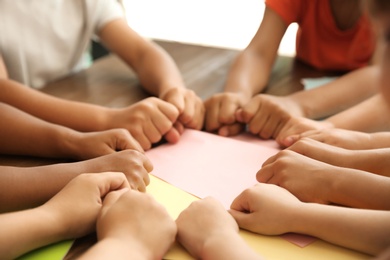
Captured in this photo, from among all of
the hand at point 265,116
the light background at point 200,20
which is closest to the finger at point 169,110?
the hand at point 265,116

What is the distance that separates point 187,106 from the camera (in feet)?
2.69

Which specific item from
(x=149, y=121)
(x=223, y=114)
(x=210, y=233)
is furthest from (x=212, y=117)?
(x=210, y=233)

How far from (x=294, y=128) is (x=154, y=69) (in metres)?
0.34

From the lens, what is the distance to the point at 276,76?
3.40 ft

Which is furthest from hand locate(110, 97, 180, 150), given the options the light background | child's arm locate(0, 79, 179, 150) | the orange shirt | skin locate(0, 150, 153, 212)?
the light background

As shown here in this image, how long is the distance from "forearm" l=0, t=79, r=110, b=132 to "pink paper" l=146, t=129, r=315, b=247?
11 centimetres

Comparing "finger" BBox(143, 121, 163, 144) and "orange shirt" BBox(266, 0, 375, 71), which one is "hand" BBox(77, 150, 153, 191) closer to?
"finger" BBox(143, 121, 163, 144)

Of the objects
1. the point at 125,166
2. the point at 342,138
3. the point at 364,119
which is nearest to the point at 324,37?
the point at 364,119

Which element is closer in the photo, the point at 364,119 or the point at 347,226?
the point at 347,226

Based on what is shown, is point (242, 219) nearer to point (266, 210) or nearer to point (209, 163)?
point (266, 210)

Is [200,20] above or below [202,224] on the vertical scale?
below

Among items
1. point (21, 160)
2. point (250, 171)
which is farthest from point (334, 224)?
point (21, 160)

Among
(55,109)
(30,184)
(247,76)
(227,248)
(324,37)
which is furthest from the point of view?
(324,37)

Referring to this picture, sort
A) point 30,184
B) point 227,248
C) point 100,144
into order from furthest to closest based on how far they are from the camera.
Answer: point 100,144
point 30,184
point 227,248
